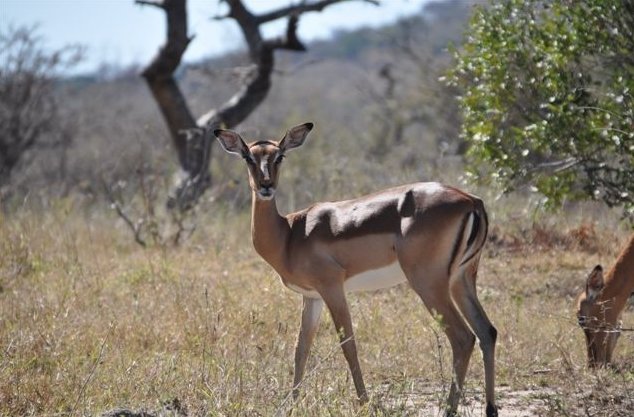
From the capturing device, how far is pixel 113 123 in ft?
88.4

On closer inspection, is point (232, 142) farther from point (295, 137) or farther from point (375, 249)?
point (375, 249)

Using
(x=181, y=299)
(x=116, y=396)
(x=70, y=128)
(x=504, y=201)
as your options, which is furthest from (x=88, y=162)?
(x=116, y=396)

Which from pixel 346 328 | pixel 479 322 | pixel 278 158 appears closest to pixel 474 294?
pixel 479 322

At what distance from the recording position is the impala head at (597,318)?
22.9 ft

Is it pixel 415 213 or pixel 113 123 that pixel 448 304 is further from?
pixel 113 123

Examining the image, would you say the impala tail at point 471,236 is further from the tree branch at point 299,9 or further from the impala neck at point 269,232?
the tree branch at point 299,9

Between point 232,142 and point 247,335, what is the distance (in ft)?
4.74

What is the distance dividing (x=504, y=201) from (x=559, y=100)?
4.84 m

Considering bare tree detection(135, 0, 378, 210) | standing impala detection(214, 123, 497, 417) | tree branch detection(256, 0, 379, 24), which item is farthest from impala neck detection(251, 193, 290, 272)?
tree branch detection(256, 0, 379, 24)

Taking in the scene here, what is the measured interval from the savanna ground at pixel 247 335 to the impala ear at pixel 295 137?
1.10 metres

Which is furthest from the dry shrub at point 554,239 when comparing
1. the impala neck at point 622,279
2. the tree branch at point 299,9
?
the tree branch at point 299,9

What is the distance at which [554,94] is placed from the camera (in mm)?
7699

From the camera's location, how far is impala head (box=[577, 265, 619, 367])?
6.97 m

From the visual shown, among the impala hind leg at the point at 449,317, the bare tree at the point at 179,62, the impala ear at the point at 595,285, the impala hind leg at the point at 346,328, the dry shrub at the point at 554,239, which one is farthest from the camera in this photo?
the bare tree at the point at 179,62
